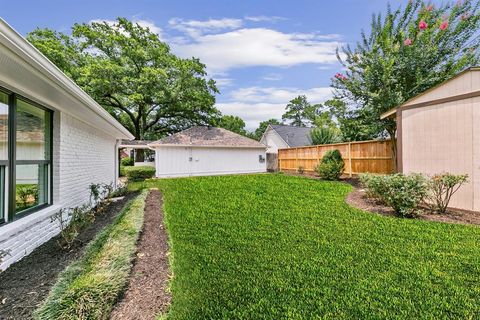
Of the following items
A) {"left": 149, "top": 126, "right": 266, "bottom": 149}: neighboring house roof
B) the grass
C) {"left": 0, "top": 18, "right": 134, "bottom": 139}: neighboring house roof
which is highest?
{"left": 149, "top": 126, "right": 266, "bottom": 149}: neighboring house roof

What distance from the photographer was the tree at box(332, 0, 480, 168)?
9.26 m

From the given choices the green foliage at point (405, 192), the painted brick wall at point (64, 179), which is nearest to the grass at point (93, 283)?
the painted brick wall at point (64, 179)

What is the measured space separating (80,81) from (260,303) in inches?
843

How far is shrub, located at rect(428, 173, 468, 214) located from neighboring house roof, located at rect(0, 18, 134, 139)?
7.36 m

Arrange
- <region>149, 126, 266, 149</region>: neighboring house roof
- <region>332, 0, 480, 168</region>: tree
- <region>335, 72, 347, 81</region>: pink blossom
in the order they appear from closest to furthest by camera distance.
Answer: <region>332, 0, 480, 168</region>: tree, <region>335, 72, 347, 81</region>: pink blossom, <region>149, 126, 266, 149</region>: neighboring house roof

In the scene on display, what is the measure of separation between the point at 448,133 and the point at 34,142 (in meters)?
8.60

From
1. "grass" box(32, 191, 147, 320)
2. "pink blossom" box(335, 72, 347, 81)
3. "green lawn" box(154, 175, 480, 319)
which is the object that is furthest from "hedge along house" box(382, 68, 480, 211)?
"grass" box(32, 191, 147, 320)

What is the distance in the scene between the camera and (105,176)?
9.27 m

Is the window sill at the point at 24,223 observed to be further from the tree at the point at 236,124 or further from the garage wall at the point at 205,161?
the tree at the point at 236,124

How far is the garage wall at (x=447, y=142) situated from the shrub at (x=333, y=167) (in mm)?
4554

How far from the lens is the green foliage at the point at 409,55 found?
927 centimetres

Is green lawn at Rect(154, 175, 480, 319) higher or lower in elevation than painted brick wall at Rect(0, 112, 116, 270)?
lower

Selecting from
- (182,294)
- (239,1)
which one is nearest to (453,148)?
(182,294)

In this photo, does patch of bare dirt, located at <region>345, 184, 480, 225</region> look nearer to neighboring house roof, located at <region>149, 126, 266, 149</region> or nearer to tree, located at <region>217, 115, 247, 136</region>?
neighboring house roof, located at <region>149, 126, 266, 149</region>
